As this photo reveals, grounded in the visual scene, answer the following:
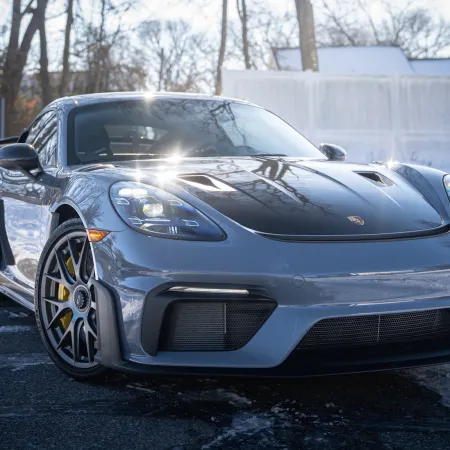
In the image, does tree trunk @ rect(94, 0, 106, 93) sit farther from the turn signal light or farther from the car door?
the turn signal light

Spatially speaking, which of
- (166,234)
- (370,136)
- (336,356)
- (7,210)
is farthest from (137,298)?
(370,136)

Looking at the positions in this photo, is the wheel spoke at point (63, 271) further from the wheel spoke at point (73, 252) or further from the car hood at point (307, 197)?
the car hood at point (307, 197)

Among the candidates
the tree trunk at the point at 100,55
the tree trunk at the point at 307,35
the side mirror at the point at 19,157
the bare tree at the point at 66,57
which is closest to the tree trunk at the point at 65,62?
the bare tree at the point at 66,57

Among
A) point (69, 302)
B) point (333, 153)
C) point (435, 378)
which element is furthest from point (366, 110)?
point (69, 302)

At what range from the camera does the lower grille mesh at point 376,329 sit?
283 centimetres

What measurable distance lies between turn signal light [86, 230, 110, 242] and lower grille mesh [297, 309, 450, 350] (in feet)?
2.78

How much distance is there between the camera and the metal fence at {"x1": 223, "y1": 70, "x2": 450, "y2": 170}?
17.8 metres

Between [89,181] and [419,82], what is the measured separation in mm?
16290

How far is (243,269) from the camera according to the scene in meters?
2.80

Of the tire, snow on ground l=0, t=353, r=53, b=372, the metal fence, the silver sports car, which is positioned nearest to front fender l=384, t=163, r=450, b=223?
the silver sports car

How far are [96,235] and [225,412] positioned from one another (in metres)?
0.82

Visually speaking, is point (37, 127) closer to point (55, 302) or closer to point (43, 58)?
point (55, 302)

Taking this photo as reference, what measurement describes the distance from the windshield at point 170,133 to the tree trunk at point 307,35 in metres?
16.3

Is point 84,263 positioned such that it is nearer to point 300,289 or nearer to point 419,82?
point 300,289
